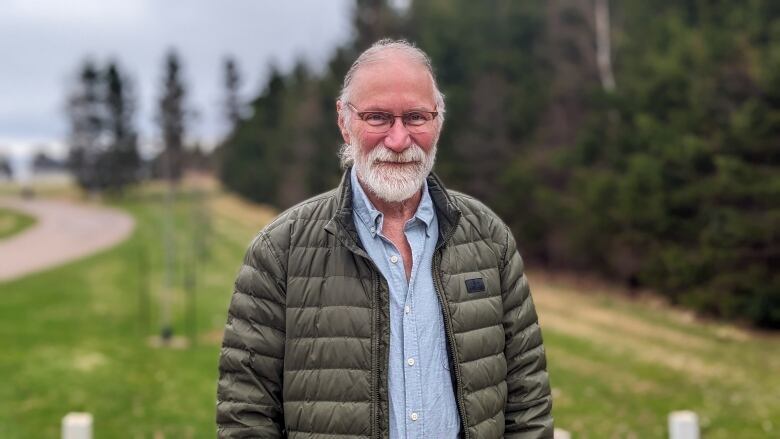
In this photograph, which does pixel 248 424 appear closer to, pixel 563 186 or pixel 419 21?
pixel 563 186

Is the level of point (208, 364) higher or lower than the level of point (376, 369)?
lower

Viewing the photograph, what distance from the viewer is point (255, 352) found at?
2418 millimetres

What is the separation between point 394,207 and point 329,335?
0.43m

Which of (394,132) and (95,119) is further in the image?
(95,119)

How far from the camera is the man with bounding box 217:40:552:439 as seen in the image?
7.89 ft

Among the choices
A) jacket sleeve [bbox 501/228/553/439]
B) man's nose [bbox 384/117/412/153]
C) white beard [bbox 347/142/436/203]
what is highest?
man's nose [bbox 384/117/412/153]

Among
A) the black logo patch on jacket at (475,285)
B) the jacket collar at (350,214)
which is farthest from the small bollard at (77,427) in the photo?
the black logo patch on jacket at (475,285)

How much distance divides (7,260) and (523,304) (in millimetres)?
25194

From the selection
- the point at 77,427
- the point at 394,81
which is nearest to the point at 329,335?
the point at 394,81

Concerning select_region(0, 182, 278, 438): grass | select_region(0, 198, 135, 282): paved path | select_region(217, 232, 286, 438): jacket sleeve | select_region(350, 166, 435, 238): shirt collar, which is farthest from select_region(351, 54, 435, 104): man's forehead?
select_region(0, 198, 135, 282): paved path

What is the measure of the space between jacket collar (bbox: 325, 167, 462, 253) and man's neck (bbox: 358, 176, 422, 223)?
58mm

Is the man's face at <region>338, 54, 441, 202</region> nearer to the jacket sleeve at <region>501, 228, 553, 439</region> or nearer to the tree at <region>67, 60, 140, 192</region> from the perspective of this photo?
the jacket sleeve at <region>501, 228, 553, 439</region>

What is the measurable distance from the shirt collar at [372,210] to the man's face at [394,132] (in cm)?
5

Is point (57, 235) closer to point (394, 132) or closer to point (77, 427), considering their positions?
point (77, 427)
